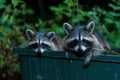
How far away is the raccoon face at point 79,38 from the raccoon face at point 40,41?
1.39 ft

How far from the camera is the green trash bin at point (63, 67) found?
544cm

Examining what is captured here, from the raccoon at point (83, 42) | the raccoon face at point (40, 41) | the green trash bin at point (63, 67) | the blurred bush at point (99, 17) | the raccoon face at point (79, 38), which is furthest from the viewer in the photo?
the blurred bush at point (99, 17)

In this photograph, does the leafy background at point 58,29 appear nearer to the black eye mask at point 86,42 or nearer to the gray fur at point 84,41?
the gray fur at point 84,41

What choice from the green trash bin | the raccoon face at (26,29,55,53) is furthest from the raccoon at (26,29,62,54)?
the green trash bin

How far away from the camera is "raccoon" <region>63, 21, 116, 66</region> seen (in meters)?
5.94

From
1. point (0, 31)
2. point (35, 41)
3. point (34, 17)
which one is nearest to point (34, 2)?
point (34, 17)

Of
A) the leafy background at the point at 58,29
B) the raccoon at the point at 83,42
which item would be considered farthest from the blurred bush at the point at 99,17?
the raccoon at the point at 83,42

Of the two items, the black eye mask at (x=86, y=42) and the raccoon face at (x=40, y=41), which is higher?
the black eye mask at (x=86, y=42)

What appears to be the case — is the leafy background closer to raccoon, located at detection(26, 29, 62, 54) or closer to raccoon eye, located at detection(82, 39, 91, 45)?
raccoon, located at detection(26, 29, 62, 54)

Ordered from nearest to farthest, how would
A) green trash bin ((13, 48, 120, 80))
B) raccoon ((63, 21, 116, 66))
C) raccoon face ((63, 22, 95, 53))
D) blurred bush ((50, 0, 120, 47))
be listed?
green trash bin ((13, 48, 120, 80))
raccoon ((63, 21, 116, 66))
raccoon face ((63, 22, 95, 53))
blurred bush ((50, 0, 120, 47))

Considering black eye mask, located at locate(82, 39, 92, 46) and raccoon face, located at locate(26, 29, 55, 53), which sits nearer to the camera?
black eye mask, located at locate(82, 39, 92, 46)

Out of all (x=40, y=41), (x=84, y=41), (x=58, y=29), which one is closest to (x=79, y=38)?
(x=84, y=41)

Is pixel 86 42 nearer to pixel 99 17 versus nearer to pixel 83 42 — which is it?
pixel 83 42

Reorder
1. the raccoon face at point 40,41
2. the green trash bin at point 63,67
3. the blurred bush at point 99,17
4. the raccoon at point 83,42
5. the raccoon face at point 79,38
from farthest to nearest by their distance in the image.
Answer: the blurred bush at point 99,17
the raccoon face at point 40,41
the raccoon face at point 79,38
the raccoon at point 83,42
the green trash bin at point 63,67
